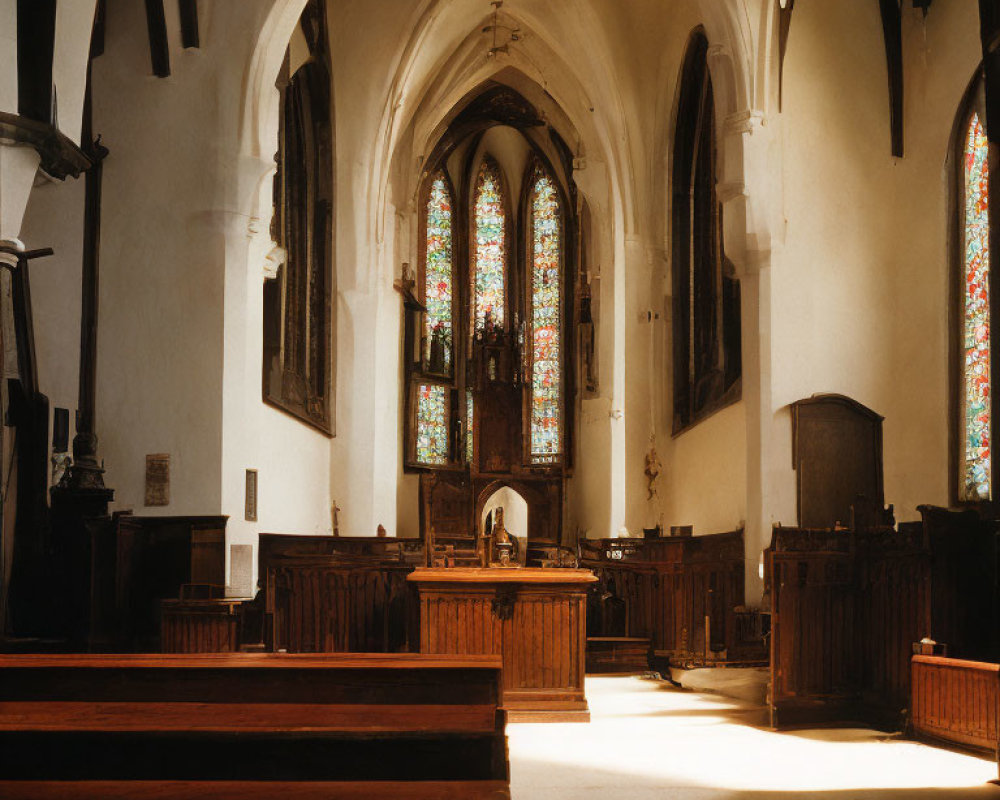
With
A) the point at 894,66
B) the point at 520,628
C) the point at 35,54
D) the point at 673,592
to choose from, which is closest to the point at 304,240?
the point at 673,592

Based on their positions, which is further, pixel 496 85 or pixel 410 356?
pixel 410 356

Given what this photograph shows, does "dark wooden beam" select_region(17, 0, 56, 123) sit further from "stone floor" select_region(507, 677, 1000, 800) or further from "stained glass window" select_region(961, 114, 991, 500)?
"stained glass window" select_region(961, 114, 991, 500)

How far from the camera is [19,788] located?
2902mm

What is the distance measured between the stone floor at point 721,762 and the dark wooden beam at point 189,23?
712cm

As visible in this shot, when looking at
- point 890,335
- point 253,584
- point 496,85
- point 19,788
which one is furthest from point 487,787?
point 496,85

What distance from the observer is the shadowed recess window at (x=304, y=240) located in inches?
583

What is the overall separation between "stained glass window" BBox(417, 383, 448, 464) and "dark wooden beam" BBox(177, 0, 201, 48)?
15523mm

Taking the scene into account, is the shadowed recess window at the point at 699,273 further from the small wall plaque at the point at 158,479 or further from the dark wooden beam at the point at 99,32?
the dark wooden beam at the point at 99,32

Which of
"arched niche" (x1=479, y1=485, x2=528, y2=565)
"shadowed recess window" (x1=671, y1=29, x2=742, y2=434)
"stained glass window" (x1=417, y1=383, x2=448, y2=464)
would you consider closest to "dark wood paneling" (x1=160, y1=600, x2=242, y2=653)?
"shadowed recess window" (x1=671, y1=29, x2=742, y2=434)

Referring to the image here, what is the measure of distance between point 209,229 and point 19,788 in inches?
349

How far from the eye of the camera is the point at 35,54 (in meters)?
8.43

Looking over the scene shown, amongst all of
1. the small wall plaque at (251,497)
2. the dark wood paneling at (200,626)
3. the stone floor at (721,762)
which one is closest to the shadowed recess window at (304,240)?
the small wall plaque at (251,497)

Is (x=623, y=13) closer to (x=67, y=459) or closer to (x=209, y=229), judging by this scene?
(x=209, y=229)

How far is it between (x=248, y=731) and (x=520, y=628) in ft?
20.9
